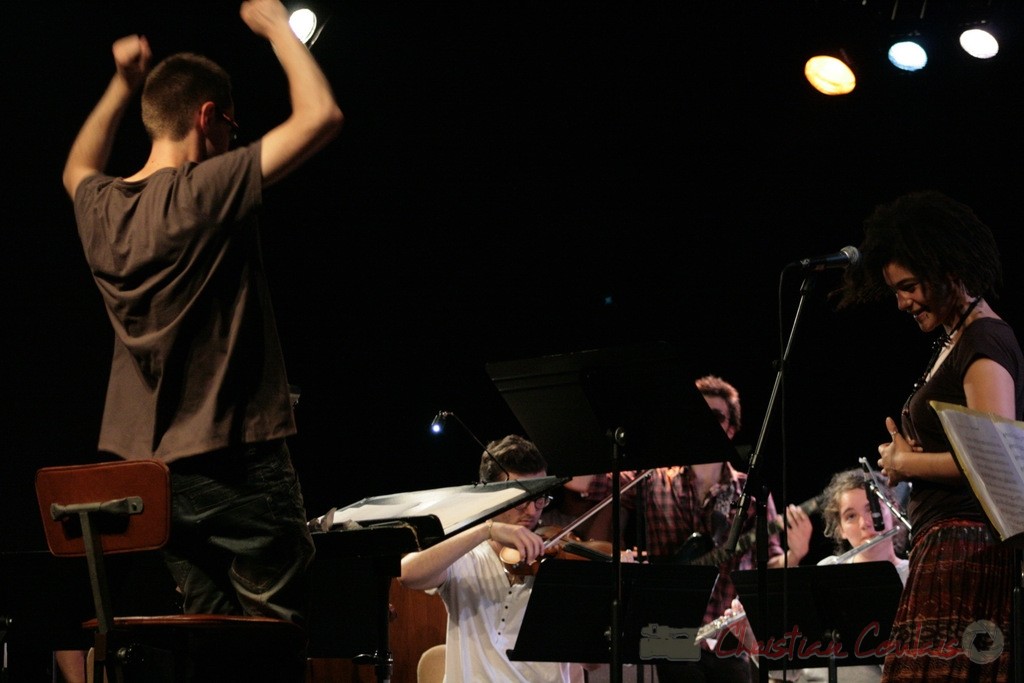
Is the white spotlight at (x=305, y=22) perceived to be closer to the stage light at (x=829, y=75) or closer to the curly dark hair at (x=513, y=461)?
the curly dark hair at (x=513, y=461)

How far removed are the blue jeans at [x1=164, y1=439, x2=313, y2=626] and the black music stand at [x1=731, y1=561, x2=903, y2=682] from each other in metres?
2.17

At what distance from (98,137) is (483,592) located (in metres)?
2.29

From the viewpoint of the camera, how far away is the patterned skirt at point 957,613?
9.07ft

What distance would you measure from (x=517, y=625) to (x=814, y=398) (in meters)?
3.88

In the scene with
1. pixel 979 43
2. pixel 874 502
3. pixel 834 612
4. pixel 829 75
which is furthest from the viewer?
pixel 829 75

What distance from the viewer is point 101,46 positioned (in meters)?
5.10

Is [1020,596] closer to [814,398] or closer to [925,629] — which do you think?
[925,629]

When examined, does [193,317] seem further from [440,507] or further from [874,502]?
[874,502]

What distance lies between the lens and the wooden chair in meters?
1.98

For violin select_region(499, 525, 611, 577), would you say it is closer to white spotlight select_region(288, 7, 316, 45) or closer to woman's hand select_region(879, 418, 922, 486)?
woman's hand select_region(879, 418, 922, 486)

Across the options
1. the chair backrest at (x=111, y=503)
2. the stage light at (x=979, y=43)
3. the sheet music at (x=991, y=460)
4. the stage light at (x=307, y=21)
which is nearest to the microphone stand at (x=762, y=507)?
the sheet music at (x=991, y=460)

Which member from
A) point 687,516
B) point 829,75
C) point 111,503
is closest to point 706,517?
point 687,516

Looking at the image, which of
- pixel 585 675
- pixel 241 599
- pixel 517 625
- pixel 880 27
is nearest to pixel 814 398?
pixel 880 27

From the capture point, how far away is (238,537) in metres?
2.15
